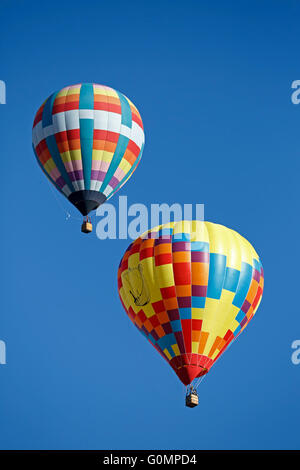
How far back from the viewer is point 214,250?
76.1ft

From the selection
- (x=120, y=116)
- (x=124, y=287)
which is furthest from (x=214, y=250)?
(x=120, y=116)

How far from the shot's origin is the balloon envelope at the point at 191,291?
22688mm

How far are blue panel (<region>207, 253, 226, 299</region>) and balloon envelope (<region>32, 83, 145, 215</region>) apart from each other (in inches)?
134

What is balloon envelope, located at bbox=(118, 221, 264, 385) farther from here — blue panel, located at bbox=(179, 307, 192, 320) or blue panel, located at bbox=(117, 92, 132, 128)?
blue panel, located at bbox=(117, 92, 132, 128)

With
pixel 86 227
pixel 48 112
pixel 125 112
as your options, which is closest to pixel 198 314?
pixel 86 227

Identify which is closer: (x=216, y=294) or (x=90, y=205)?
(x=216, y=294)

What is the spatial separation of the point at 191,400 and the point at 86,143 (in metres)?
6.68

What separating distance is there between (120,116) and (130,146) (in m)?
0.77

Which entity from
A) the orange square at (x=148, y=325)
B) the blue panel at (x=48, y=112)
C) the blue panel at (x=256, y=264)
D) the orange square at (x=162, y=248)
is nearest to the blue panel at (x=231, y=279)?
the blue panel at (x=256, y=264)

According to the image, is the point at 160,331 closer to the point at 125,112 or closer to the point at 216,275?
the point at 216,275

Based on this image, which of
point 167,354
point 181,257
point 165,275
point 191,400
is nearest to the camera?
point 191,400

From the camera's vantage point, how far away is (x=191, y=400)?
72.7 feet

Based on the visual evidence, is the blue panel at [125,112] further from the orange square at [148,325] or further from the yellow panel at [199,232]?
the orange square at [148,325]
